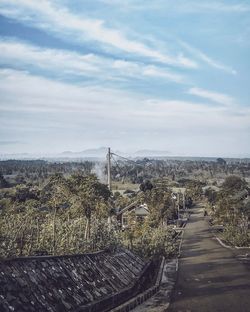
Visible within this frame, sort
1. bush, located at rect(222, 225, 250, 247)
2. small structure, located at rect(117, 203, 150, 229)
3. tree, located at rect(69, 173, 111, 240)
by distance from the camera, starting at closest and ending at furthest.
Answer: tree, located at rect(69, 173, 111, 240)
bush, located at rect(222, 225, 250, 247)
small structure, located at rect(117, 203, 150, 229)

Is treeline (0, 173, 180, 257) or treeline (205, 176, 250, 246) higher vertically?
treeline (0, 173, 180, 257)

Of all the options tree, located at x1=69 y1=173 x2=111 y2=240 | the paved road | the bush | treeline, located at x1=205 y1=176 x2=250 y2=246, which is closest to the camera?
the paved road

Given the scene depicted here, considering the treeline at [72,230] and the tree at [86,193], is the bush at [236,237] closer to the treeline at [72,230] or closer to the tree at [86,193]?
the treeline at [72,230]

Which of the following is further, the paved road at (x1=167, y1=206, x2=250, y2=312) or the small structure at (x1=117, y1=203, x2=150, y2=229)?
the small structure at (x1=117, y1=203, x2=150, y2=229)

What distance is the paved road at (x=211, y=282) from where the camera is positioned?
1559cm

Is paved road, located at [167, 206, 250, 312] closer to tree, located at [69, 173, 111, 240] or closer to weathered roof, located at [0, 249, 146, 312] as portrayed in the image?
weathered roof, located at [0, 249, 146, 312]

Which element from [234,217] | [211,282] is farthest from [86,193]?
[234,217]

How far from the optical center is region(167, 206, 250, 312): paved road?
15586 mm

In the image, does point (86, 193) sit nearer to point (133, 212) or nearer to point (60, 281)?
point (60, 281)

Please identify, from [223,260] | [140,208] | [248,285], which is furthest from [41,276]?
[140,208]

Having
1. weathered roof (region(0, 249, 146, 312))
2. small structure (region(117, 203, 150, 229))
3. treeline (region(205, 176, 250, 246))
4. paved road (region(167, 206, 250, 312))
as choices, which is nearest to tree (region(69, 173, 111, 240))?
paved road (region(167, 206, 250, 312))

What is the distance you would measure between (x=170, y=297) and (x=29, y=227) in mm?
6317

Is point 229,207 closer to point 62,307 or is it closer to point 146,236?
point 146,236

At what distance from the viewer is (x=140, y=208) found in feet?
173
